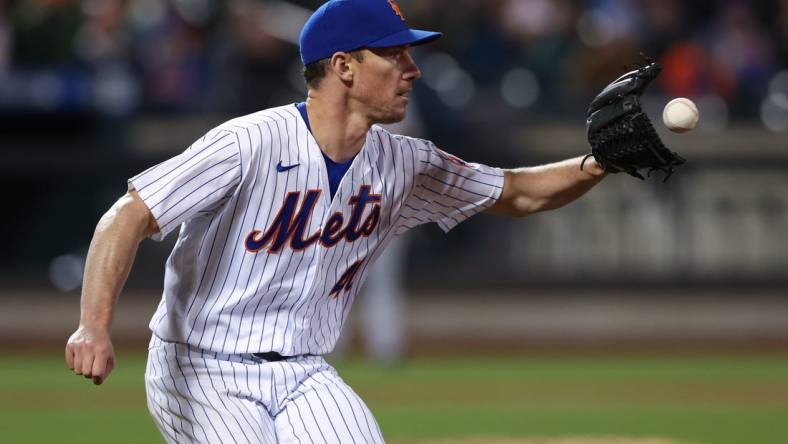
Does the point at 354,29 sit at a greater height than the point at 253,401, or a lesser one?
greater

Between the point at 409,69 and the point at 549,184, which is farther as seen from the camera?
the point at 549,184

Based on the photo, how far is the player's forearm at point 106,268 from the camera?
330cm

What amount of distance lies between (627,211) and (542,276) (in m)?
0.90

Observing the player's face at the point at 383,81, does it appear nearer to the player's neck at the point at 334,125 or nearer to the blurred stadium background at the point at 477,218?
the player's neck at the point at 334,125

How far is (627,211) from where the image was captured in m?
10.9

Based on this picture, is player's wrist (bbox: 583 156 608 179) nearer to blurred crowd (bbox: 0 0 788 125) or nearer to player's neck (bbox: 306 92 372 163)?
player's neck (bbox: 306 92 372 163)

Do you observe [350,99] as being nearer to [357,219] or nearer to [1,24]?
[357,219]

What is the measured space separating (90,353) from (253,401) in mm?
575

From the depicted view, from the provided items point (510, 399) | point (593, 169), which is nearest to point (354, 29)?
point (593, 169)

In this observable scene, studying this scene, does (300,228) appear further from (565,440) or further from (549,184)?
(565,440)

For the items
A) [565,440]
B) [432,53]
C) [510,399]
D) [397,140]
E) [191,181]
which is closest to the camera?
[191,181]

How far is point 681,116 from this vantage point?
3799mm

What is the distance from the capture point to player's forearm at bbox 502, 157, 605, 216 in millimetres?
4195

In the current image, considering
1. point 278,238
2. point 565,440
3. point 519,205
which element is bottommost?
point 565,440
